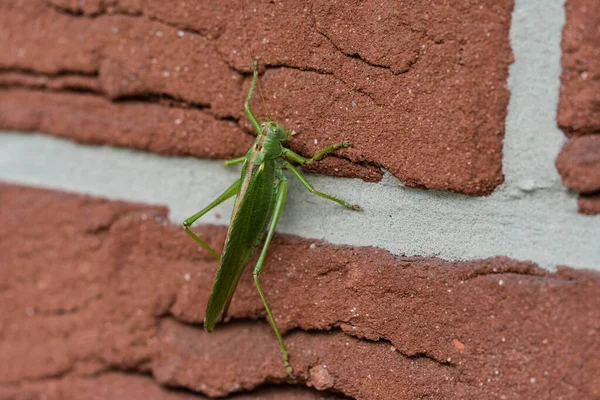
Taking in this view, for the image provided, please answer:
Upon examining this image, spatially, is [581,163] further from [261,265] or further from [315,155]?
[261,265]

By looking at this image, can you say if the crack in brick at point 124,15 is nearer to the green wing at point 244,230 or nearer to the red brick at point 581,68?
the green wing at point 244,230

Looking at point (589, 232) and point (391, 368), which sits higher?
point (589, 232)

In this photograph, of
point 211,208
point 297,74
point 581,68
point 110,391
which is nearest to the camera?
point 581,68

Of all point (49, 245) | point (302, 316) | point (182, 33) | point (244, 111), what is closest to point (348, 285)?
point (302, 316)

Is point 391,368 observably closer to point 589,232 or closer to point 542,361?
point 542,361

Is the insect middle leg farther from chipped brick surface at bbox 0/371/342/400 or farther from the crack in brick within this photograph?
chipped brick surface at bbox 0/371/342/400

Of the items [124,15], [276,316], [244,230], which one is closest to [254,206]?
[244,230]

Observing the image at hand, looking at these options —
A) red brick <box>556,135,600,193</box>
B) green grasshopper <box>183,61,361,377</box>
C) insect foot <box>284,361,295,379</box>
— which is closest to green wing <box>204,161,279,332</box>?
green grasshopper <box>183,61,361,377</box>
